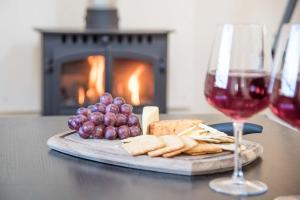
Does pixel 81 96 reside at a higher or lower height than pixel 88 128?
lower

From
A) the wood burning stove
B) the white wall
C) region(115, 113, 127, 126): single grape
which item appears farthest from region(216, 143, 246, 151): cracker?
the white wall

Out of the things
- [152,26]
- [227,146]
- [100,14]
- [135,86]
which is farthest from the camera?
[152,26]

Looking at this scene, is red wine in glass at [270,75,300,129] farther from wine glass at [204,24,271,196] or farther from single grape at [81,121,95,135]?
single grape at [81,121,95,135]

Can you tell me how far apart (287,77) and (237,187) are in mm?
195

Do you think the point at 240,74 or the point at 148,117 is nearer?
the point at 240,74

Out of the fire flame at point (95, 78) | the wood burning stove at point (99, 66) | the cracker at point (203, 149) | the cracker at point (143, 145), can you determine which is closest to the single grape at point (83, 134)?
the cracker at point (143, 145)

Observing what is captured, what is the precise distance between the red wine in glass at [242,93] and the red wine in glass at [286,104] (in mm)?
44

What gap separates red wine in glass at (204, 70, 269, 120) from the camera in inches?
33.6

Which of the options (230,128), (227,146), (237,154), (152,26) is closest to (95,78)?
(152,26)

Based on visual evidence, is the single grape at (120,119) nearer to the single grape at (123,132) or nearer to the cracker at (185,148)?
the single grape at (123,132)

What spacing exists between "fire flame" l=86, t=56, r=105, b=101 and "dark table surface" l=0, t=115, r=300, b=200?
82.7 inches

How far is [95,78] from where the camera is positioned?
335cm

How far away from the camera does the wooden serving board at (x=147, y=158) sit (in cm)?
96

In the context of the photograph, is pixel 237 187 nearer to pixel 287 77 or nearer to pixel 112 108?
pixel 287 77
